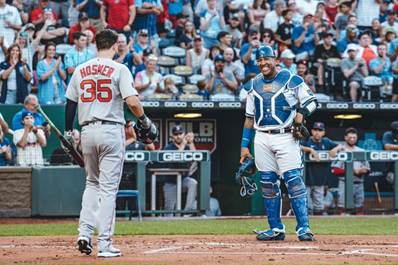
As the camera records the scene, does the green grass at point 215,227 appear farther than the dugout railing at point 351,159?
No

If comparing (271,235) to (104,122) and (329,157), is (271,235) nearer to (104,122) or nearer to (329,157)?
(104,122)

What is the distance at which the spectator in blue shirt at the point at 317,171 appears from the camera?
16.3m

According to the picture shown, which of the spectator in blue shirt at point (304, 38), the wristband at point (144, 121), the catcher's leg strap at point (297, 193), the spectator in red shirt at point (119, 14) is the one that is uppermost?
the spectator in red shirt at point (119, 14)

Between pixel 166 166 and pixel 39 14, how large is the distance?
16.2 ft

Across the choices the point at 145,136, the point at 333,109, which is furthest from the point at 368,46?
the point at 145,136

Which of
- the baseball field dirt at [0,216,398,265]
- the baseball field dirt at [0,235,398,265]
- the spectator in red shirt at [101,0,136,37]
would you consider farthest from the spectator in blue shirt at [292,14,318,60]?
the baseball field dirt at [0,235,398,265]

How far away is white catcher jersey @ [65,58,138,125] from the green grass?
3.78m

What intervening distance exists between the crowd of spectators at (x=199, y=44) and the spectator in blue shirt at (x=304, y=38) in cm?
2

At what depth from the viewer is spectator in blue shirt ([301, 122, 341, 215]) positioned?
16312 mm

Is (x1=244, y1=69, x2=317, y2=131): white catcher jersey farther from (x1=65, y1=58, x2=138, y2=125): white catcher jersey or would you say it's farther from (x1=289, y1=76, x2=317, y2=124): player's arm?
(x1=65, y1=58, x2=138, y2=125): white catcher jersey

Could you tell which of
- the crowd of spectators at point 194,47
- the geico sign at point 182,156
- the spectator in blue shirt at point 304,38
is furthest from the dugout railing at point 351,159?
the spectator in blue shirt at point 304,38

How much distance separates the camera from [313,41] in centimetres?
2039

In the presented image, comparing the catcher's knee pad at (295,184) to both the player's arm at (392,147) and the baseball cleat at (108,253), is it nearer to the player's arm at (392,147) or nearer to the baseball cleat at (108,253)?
the baseball cleat at (108,253)

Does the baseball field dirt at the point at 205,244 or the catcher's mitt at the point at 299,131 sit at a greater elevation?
the catcher's mitt at the point at 299,131
